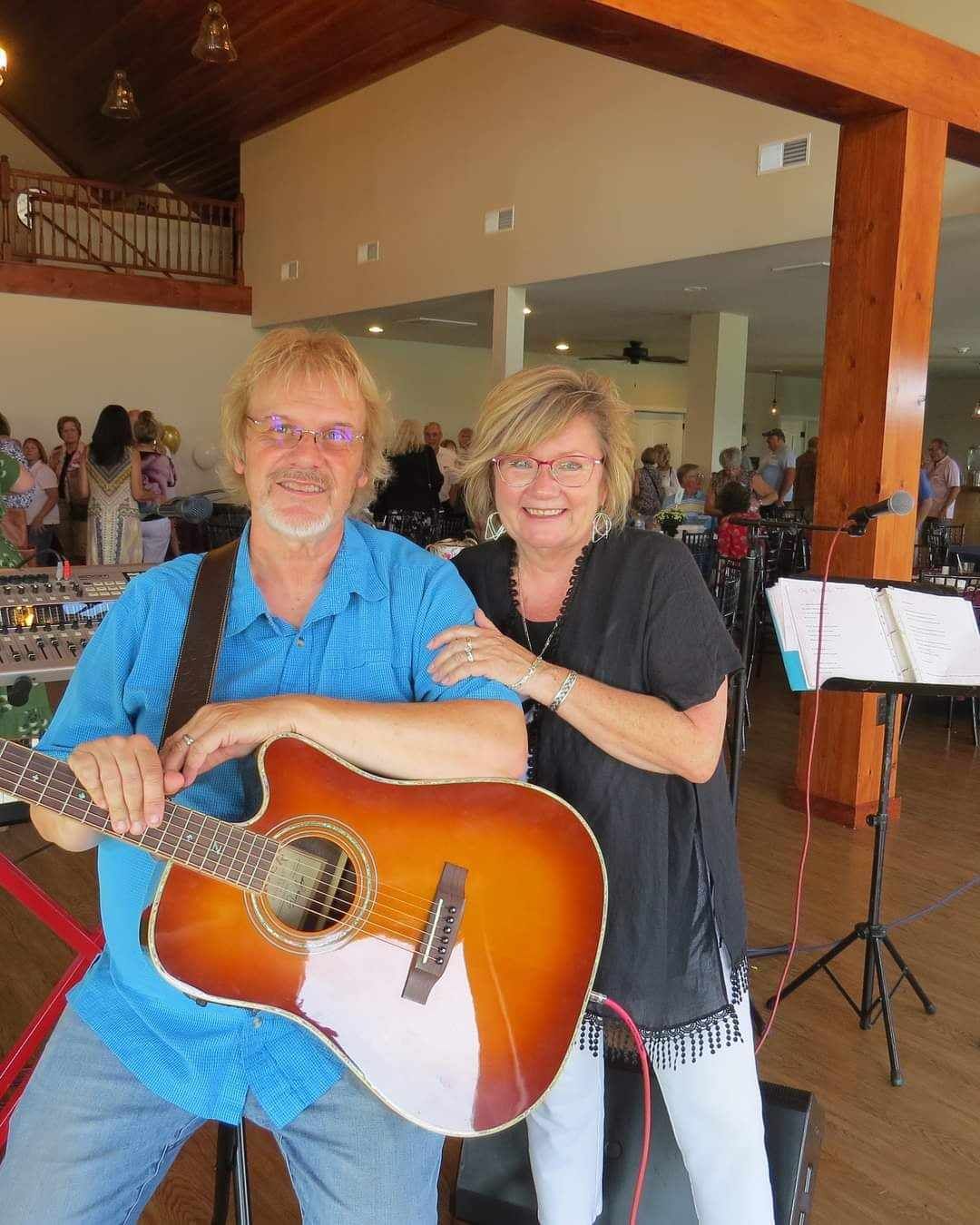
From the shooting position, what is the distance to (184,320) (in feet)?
37.7

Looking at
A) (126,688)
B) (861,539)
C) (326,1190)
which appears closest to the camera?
(326,1190)

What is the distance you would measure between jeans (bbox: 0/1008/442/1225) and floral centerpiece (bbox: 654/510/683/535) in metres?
6.02

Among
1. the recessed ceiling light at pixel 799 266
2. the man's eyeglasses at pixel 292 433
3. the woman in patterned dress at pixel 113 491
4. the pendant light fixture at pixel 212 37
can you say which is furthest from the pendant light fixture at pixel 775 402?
the man's eyeglasses at pixel 292 433

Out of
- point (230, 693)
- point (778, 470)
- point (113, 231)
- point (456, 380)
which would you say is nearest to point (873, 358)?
point (230, 693)

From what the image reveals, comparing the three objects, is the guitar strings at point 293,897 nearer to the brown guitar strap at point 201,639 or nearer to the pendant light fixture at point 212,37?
the brown guitar strap at point 201,639

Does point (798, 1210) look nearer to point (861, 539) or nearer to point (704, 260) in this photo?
point (861, 539)

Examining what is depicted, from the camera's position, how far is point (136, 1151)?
4.26 feet

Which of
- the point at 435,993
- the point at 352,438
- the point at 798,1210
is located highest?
the point at 352,438

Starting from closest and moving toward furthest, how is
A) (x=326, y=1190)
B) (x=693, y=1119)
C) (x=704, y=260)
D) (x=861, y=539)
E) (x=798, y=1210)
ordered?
(x=326, y=1190) < (x=693, y=1119) < (x=798, y=1210) < (x=861, y=539) < (x=704, y=260)

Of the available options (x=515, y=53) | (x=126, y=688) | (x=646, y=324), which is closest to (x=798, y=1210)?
(x=126, y=688)

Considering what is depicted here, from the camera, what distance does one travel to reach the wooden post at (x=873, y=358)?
3.85m

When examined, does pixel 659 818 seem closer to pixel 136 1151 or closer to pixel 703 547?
pixel 136 1151

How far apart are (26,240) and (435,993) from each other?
12.2 meters

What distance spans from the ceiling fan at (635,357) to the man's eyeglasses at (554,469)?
11.6 metres
